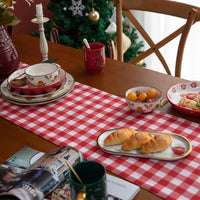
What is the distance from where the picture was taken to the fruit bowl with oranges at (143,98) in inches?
46.0

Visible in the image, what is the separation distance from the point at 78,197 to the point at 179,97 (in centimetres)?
65

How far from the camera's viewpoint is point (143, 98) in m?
1.21

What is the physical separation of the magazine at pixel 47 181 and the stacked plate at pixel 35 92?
367mm

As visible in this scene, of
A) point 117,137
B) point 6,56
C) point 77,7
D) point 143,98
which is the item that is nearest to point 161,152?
point 117,137

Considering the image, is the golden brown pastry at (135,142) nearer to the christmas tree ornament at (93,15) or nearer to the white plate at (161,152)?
the white plate at (161,152)

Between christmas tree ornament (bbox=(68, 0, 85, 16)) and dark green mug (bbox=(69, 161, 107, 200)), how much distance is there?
202cm

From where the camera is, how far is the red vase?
140 centimetres

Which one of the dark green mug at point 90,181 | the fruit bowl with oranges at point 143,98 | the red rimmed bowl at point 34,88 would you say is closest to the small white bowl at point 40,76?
the red rimmed bowl at point 34,88

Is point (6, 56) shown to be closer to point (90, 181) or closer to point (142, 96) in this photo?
point (142, 96)

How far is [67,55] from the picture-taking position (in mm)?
1679

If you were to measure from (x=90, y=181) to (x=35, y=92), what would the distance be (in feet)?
2.01

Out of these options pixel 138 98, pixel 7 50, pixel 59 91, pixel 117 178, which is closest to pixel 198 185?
pixel 117 178

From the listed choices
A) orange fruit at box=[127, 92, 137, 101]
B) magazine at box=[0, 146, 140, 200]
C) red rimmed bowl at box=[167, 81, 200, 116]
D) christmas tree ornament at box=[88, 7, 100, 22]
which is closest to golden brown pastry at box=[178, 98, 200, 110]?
red rimmed bowl at box=[167, 81, 200, 116]

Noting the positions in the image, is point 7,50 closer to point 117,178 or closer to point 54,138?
point 54,138
